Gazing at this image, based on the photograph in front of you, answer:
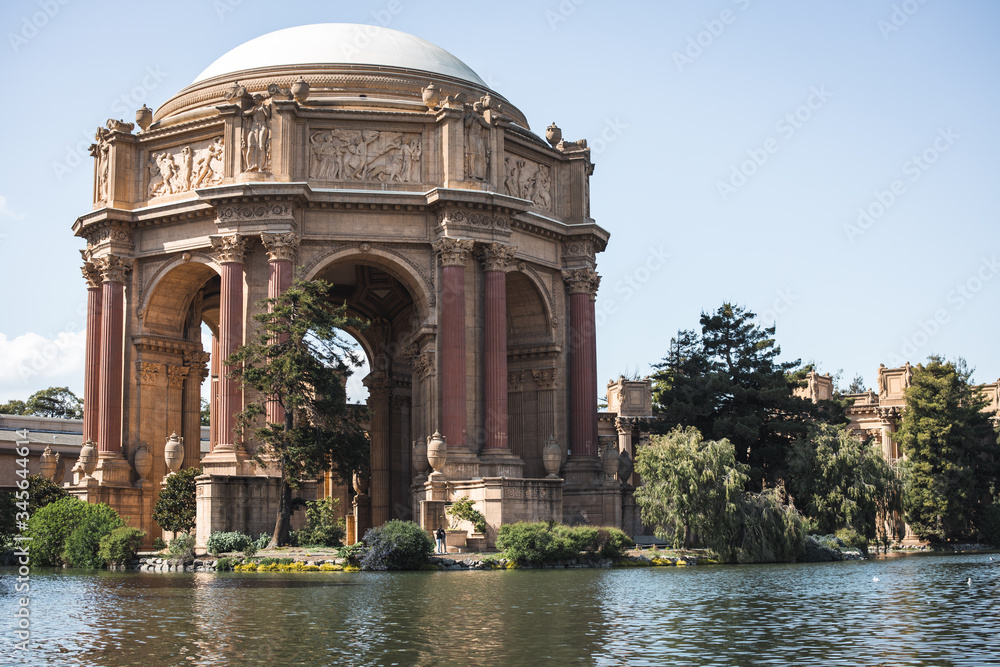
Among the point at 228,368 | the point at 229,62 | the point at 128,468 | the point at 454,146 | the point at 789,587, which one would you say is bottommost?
the point at 789,587

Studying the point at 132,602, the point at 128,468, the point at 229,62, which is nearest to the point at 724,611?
the point at 132,602

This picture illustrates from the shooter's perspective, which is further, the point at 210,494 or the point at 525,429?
the point at 525,429

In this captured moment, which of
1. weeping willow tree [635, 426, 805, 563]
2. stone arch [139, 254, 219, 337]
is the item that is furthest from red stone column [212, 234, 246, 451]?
weeping willow tree [635, 426, 805, 563]

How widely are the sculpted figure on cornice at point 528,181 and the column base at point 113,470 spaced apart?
1925cm

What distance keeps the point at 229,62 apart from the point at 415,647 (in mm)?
39980

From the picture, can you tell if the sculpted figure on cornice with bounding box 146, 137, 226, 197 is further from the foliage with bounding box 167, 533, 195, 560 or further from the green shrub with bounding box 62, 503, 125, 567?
the foliage with bounding box 167, 533, 195, 560

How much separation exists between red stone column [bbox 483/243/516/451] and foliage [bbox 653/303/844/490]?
325 inches

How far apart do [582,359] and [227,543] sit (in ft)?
62.6

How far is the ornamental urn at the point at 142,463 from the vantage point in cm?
4800

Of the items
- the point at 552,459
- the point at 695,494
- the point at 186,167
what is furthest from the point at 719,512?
the point at 186,167

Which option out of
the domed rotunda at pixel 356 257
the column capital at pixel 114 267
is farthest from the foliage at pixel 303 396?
the column capital at pixel 114 267

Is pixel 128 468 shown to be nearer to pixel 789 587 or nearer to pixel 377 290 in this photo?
pixel 377 290

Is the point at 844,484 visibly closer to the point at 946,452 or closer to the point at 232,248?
the point at 946,452

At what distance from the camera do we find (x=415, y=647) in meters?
16.2
